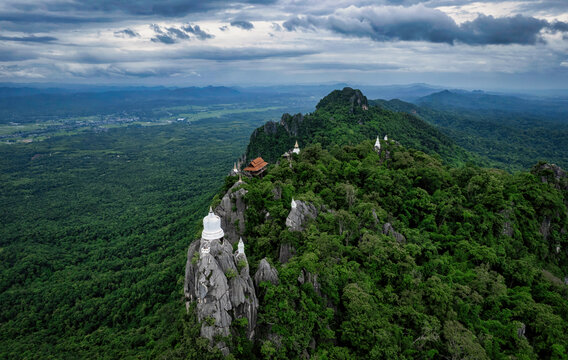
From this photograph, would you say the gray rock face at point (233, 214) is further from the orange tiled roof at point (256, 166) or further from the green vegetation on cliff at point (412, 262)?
the orange tiled roof at point (256, 166)

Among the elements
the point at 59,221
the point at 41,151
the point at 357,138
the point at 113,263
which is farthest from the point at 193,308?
the point at 41,151

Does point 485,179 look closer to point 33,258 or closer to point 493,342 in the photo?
point 493,342

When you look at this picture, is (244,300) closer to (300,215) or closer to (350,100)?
(300,215)

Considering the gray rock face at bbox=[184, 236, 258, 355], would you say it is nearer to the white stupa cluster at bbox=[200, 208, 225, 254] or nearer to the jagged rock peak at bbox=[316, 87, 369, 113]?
the white stupa cluster at bbox=[200, 208, 225, 254]

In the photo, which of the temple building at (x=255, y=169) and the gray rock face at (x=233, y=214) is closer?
the gray rock face at (x=233, y=214)

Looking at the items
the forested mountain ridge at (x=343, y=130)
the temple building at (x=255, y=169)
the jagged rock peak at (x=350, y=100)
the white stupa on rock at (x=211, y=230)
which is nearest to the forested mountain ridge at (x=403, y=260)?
the white stupa on rock at (x=211, y=230)

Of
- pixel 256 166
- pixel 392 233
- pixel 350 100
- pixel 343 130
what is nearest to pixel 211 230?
pixel 392 233
